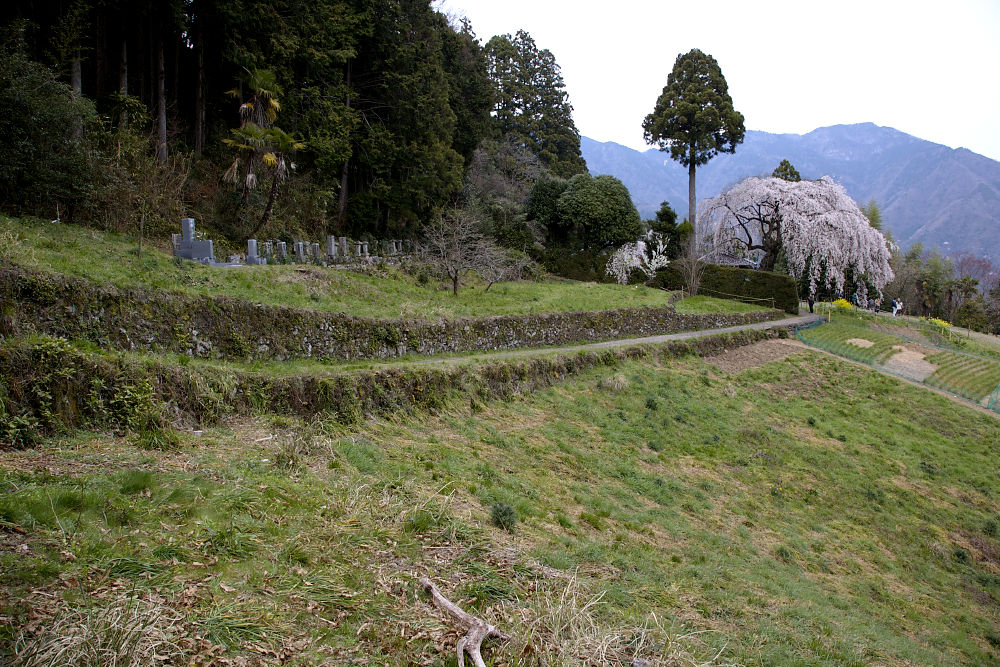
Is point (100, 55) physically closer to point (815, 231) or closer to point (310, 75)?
point (310, 75)

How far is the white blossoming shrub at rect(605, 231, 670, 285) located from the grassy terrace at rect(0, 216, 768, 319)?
30.1 feet

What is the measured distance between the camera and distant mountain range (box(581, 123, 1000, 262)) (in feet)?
412

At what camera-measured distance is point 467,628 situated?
4.06 meters

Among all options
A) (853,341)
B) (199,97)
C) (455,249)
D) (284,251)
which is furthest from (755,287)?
(199,97)

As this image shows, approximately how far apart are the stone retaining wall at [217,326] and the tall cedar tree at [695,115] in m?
26.5

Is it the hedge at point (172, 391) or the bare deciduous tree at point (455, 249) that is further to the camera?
the bare deciduous tree at point (455, 249)

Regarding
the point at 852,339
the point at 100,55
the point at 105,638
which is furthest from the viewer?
the point at 852,339

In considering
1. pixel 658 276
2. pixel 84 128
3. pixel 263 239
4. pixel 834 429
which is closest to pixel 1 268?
pixel 84 128

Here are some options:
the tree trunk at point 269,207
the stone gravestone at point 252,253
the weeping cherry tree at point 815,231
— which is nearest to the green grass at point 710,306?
the weeping cherry tree at point 815,231

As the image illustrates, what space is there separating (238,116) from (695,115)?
2767cm

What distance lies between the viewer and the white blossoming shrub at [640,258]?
3434cm

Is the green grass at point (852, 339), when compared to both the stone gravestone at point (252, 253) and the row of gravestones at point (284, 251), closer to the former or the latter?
the row of gravestones at point (284, 251)

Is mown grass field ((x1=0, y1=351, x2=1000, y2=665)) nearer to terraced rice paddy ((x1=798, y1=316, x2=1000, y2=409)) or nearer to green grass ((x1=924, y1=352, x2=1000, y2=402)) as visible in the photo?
green grass ((x1=924, y1=352, x2=1000, y2=402))

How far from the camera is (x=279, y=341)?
10750 millimetres
